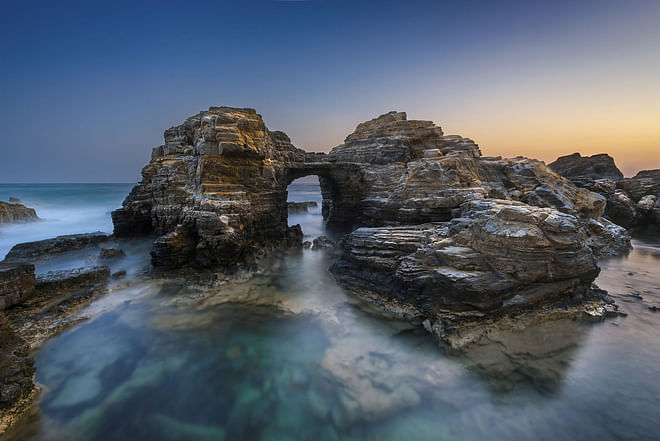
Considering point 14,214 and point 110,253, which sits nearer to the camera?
point 110,253

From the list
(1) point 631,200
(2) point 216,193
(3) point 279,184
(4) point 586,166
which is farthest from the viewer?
(4) point 586,166

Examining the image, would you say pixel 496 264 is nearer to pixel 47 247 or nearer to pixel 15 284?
pixel 15 284

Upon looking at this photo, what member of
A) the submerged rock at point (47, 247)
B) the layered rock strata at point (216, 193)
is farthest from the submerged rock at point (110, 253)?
the submerged rock at point (47, 247)

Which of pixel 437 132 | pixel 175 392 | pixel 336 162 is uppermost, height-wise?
pixel 437 132

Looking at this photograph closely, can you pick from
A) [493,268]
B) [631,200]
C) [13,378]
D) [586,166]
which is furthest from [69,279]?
[586,166]

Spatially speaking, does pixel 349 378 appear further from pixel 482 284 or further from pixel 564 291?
pixel 564 291

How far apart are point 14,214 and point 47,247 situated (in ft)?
43.5

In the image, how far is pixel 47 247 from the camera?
12.3 m

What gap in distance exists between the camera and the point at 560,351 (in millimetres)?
6008

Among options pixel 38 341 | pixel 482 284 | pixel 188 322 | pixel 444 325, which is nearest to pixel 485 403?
pixel 444 325

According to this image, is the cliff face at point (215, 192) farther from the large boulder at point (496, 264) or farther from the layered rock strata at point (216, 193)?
the large boulder at point (496, 264)

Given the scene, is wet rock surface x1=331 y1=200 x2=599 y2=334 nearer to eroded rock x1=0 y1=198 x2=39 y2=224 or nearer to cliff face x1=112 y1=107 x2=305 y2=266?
cliff face x1=112 y1=107 x2=305 y2=266

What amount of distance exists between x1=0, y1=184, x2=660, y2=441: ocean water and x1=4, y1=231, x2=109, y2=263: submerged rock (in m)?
7.22

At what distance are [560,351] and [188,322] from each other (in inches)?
383
